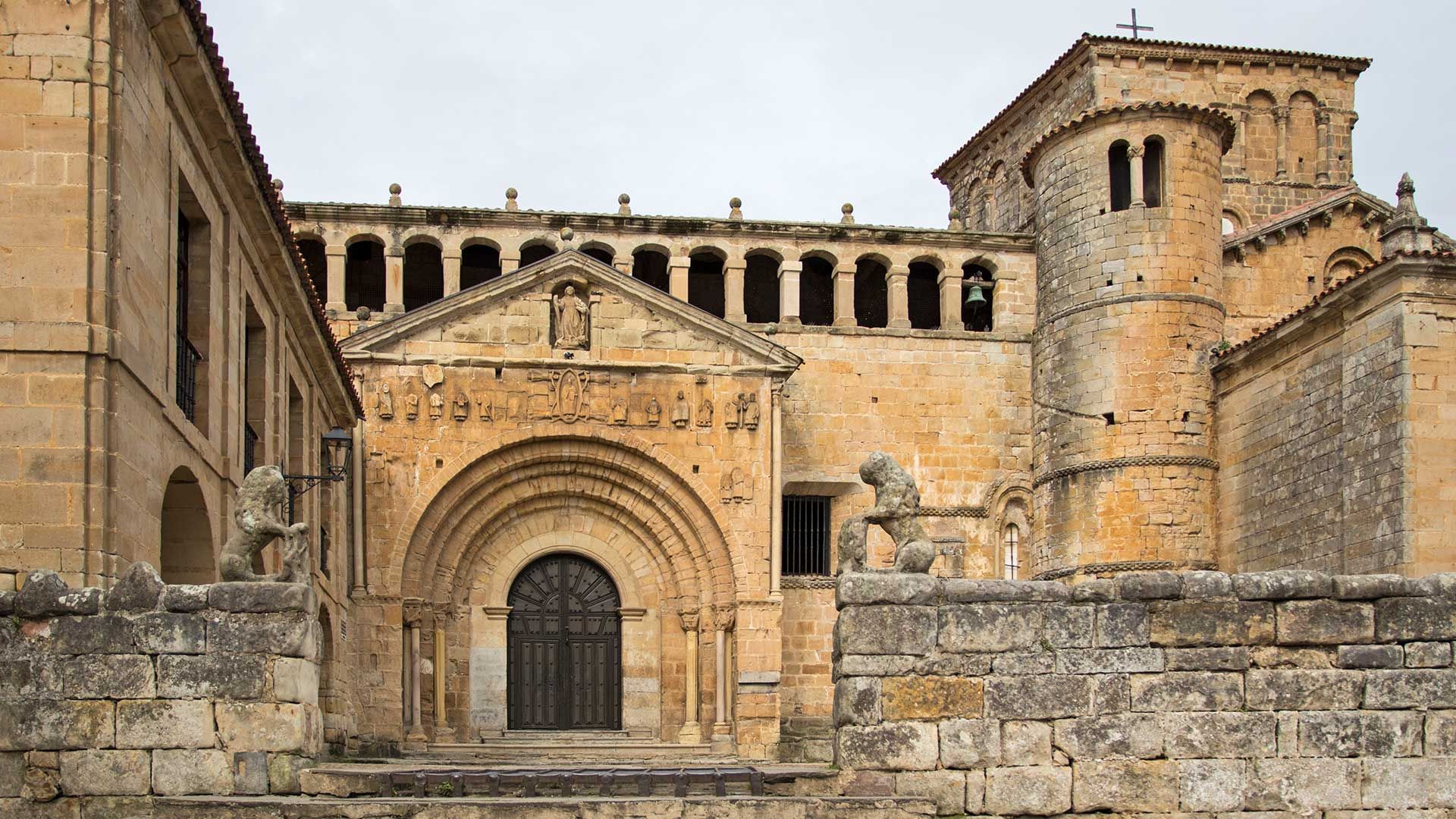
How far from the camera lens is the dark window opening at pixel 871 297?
3322cm

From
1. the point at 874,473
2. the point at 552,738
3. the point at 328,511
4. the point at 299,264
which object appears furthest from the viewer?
the point at 552,738

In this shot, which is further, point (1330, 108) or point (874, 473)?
point (1330, 108)

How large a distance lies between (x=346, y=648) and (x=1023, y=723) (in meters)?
15.8

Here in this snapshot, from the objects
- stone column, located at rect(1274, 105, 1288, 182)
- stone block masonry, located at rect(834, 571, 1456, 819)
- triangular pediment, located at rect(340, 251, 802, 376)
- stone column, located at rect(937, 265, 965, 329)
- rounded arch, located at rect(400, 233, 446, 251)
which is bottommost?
stone block masonry, located at rect(834, 571, 1456, 819)

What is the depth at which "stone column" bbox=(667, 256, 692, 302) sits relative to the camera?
3095 cm

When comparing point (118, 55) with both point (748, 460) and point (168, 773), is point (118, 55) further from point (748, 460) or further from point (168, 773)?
point (748, 460)

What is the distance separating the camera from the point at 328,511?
2328cm

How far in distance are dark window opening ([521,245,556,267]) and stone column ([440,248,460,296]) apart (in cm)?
124

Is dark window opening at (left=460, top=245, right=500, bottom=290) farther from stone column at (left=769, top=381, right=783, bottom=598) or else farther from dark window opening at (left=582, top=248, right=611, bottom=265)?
stone column at (left=769, top=381, right=783, bottom=598)

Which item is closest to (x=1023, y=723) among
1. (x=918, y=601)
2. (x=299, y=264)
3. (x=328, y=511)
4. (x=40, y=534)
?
(x=918, y=601)

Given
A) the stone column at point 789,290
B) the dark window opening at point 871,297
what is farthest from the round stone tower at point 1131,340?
the stone column at point 789,290

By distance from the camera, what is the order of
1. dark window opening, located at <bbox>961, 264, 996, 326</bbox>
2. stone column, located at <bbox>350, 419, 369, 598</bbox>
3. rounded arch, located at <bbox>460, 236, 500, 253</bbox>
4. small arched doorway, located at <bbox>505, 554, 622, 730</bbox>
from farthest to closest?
dark window opening, located at <bbox>961, 264, 996, 326</bbox> < rounded arch, located at <bbox>460, 236, 500, 253</bbox> < small arched doorway, located at <bbox>505, 554, 622, 730</bbox> < stone column, located at <bbox>350, 419, 369, 598</bbox>

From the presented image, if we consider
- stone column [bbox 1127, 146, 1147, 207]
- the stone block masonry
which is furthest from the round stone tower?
the stone block masonry

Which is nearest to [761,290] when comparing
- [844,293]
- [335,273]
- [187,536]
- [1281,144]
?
[844,293]
